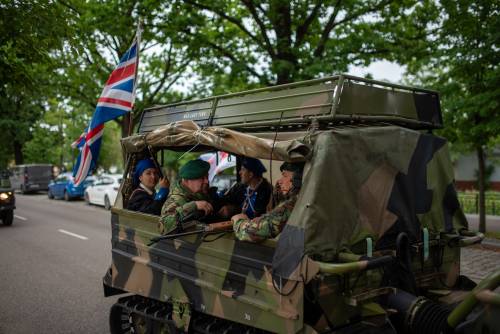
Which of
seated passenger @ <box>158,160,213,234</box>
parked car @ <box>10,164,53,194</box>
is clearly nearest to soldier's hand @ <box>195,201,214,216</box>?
seated passenger @ <box>158,160,213,234</box>

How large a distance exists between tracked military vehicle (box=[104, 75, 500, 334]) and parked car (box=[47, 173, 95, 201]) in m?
22.2

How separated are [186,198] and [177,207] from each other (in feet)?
0.67

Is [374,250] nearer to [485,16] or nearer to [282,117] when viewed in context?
[282,117]

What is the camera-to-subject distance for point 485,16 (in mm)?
10781

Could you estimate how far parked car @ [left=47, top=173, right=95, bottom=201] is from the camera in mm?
26438

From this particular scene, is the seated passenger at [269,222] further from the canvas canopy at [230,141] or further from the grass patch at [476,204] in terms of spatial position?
the grass patch at [476,204]

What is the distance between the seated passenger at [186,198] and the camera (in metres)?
4.30

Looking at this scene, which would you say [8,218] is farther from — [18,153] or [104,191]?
[18,153]

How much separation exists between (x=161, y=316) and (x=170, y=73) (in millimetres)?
19099

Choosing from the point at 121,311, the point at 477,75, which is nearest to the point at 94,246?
the point at 121,311

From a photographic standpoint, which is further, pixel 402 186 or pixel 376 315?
pixel 402 186

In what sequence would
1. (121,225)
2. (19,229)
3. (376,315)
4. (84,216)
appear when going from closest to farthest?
(376,315)
(121,225)
(19,229)
(84,216)

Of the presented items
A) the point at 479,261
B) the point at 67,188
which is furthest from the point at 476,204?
the point at 67,188

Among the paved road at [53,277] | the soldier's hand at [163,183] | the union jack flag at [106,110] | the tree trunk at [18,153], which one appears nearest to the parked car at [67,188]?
the paved road at [53,277]
